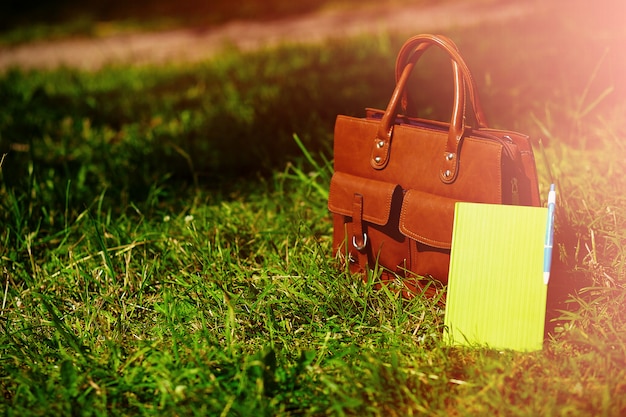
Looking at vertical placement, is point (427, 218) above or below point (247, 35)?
below

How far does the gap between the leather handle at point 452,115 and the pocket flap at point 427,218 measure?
0.08 m

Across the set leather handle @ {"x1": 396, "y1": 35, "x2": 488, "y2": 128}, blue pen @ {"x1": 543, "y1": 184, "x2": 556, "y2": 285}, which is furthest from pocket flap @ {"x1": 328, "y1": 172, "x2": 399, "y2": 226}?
blue pen @ {"x1": 543, "y1": 184, "x2": 556, "y2": 285}

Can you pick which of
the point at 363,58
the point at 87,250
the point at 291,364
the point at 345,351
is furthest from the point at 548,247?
the point at 363,58

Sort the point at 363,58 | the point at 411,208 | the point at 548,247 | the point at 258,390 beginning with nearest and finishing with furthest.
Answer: the point at 258,390 < the point at 548,247 < the point at 411,208 < the point at 363,58

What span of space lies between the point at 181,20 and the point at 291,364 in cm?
650

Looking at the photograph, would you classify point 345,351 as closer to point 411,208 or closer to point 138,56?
point 411,208

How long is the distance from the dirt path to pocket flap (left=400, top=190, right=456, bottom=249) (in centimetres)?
354

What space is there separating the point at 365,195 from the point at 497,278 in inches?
19.5

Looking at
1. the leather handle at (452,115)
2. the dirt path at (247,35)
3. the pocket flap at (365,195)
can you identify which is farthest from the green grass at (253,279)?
the dirt path at (247,35)

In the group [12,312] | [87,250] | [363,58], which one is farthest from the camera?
[363,58]

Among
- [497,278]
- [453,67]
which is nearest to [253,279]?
[497,278]

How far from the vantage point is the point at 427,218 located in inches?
83.3

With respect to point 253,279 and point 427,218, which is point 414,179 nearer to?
point 427,218

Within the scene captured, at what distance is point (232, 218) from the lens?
9.11 feet
